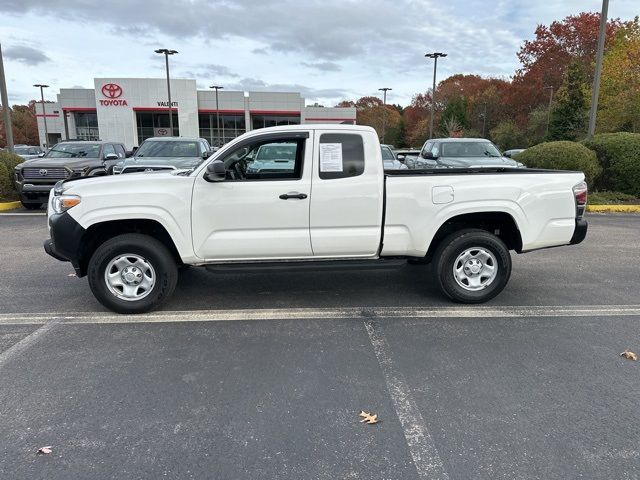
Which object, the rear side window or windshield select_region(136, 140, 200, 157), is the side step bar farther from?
windshield select_region(136, 140, 200, 157)

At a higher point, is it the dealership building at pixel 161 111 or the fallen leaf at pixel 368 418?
the dealership building at pixel 161 111

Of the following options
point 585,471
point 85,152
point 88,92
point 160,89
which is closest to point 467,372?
point 585,471

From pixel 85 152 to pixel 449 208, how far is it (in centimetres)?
1184

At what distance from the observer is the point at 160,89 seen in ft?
178

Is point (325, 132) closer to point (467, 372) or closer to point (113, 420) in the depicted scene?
point (467, 372)

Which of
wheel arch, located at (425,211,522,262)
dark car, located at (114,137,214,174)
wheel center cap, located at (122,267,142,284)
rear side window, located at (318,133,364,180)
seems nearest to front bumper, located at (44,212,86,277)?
wheel center cap, located at (122,267,142,284)

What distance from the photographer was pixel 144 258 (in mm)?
4852

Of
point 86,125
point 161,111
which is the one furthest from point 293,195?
point 86,125

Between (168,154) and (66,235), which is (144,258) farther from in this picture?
(168,154)

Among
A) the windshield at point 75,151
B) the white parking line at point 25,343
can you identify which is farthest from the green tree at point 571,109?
the white parking line at point 25,343

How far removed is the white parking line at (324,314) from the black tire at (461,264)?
15 centimetres

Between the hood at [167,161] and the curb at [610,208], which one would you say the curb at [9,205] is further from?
the curb at [610,208]

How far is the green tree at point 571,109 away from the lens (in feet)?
127

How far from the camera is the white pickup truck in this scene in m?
4.77
